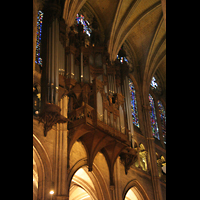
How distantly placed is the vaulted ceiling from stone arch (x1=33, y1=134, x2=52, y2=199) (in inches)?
248

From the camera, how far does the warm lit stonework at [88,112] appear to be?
416 inches

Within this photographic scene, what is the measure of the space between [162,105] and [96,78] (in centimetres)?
1072

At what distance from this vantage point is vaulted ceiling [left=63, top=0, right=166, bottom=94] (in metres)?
17.1

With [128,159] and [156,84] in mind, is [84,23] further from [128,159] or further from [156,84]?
[156,84]

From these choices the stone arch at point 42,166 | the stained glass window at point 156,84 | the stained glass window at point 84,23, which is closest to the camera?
the stone arch at point 42,166

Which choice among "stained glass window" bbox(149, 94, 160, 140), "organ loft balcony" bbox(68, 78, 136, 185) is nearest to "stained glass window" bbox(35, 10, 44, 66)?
"organ loft balcony" bbox(68, 78, 136, 185)

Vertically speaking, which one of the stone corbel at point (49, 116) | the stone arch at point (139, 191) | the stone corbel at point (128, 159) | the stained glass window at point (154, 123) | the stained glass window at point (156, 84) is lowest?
the stone arch at point (139, 191)

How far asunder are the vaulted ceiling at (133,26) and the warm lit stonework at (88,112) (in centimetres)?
6

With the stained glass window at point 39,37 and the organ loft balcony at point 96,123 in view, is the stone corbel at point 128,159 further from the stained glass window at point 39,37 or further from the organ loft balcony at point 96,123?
the stained glass window at point 39,37

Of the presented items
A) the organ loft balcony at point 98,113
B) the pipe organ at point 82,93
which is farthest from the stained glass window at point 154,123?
the organ loft balcony at point 98,113

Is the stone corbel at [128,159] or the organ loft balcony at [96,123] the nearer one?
the organ loft balcony at [96,123]

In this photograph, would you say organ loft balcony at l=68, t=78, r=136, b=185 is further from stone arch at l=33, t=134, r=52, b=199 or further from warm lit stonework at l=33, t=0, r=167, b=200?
stone arch at l=33, t=134, r=52, b=199

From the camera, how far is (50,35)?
1220cm
